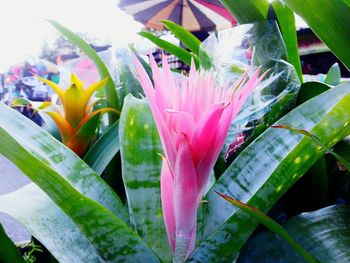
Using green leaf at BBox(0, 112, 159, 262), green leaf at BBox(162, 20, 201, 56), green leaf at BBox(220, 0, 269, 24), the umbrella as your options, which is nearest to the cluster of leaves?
green leaf at BBox(0, 112, 159, 262)

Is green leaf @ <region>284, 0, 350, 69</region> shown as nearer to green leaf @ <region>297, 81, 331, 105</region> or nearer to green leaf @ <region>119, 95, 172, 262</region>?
green leaf @ <region>297, 81, 331, 105</region>

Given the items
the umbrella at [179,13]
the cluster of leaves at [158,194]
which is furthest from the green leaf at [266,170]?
the umbrella at [179,13]

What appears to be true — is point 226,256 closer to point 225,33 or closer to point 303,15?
point 303,15

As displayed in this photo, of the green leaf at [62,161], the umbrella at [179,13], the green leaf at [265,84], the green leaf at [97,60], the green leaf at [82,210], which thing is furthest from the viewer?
the umbrella at [179,13]

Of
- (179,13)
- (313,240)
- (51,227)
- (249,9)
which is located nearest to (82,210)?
(51,227)

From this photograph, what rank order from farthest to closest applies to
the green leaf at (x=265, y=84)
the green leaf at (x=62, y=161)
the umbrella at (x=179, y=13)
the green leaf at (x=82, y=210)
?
the umbrella at (x=179, y=13)
the green leaf at (x=265, y=84)
the green leaf at (x=62, y=161)
the green leaf at (x=82, y=210)

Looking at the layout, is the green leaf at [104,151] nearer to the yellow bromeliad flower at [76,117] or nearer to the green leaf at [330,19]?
the yellow bromeliad flower at [76,117]

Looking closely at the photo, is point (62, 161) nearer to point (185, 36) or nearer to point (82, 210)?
point (82, 210)
